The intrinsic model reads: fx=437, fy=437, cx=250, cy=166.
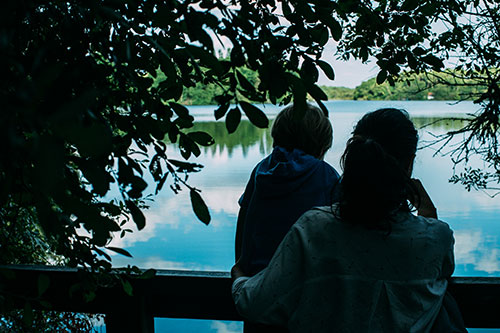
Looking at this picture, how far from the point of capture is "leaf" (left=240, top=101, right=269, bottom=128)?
761mm

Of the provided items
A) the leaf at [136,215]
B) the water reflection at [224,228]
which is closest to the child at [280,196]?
the leaf at [136,215]

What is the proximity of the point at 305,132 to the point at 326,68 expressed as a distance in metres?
0.59

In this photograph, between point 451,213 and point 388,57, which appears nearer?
point 388,57

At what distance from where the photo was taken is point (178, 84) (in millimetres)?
1218

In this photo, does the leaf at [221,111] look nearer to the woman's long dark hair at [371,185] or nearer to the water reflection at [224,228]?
the woman's long dark hair at [371,185]

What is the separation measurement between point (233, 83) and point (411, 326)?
29.2 inches

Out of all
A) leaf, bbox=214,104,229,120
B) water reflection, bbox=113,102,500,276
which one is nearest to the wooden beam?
leaf, bbox=214,104,229,120

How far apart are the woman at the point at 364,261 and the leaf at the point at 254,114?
41 centimetres

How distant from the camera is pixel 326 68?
92 centimetres

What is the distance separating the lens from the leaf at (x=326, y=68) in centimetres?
91

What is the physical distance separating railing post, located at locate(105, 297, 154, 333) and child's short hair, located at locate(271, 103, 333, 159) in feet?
2.63

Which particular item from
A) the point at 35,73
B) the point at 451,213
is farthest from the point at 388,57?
the point at 451,213

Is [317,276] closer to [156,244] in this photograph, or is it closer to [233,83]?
[233,83]

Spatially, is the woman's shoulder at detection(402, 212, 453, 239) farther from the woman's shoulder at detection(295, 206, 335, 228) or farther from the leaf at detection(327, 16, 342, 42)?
the leaf at detection(327, 16, 342, 42)
